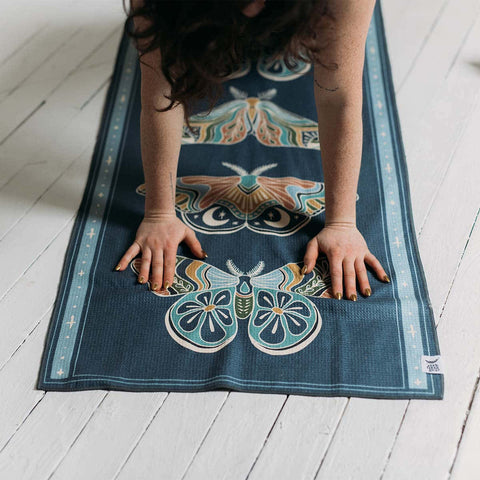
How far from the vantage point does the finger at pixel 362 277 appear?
1214 mm

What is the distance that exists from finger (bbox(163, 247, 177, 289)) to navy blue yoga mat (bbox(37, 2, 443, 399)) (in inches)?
0.7

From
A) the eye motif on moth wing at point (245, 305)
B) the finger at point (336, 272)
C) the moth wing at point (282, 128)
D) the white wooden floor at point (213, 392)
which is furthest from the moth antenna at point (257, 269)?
the moth wing at point (282, 128)

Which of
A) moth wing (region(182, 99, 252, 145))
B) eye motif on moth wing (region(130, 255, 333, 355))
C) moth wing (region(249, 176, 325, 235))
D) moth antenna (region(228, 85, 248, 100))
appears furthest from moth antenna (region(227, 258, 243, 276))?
moth antenna (region(228, 85, 248, 100))

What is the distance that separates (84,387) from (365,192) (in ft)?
2.33

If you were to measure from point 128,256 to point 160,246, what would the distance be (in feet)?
0.21

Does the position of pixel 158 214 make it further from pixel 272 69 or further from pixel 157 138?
pixel 272 69

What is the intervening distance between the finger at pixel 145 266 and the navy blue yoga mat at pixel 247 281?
2 centimetres

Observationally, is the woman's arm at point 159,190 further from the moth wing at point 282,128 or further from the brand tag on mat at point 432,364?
the brand tag on mat at point 432,364

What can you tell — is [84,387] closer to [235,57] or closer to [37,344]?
[37,344]

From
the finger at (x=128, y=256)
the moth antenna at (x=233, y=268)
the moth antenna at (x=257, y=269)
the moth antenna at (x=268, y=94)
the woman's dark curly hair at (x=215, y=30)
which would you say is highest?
the woman's dark curly hair at (x=215, y=30)

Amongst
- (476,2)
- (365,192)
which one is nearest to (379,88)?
(365,192)

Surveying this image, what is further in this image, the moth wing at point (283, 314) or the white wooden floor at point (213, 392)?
the moth wing at point (283, 314)

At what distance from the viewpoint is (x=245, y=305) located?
1.21m

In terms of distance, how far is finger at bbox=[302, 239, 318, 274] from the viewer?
1253mm
